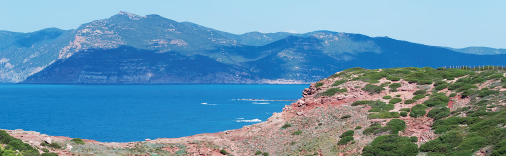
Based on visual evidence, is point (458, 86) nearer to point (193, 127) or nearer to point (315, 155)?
point (315, 155)

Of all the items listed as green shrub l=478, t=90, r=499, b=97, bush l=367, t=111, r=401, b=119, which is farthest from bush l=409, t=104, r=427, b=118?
green shrub l=478, t=90, r=499, b=97

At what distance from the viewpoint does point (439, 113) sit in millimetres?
44406

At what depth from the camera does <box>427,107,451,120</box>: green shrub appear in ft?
144

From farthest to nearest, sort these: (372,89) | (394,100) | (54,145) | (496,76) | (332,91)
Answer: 1. (332,91)
2. (372,89)
3. (394,100)
4. (496,76)
5. (54,145)

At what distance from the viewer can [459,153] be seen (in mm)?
33562

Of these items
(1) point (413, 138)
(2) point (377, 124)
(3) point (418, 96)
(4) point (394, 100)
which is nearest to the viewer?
(1) point (413, 138)

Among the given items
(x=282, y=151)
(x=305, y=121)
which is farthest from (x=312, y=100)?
(x=282, y=151)

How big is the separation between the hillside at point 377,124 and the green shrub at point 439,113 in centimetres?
10

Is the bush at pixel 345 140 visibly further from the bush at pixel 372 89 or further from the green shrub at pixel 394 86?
the green shrub at pixel 394 86

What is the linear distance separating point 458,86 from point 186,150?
1367 inches

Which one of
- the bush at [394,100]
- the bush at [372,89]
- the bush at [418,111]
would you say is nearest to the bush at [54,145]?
the bush at [418,111]

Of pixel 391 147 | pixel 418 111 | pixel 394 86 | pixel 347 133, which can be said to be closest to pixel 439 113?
pixel 418 111

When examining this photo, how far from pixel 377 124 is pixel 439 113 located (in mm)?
6461

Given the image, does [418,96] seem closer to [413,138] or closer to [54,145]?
[413,138]
